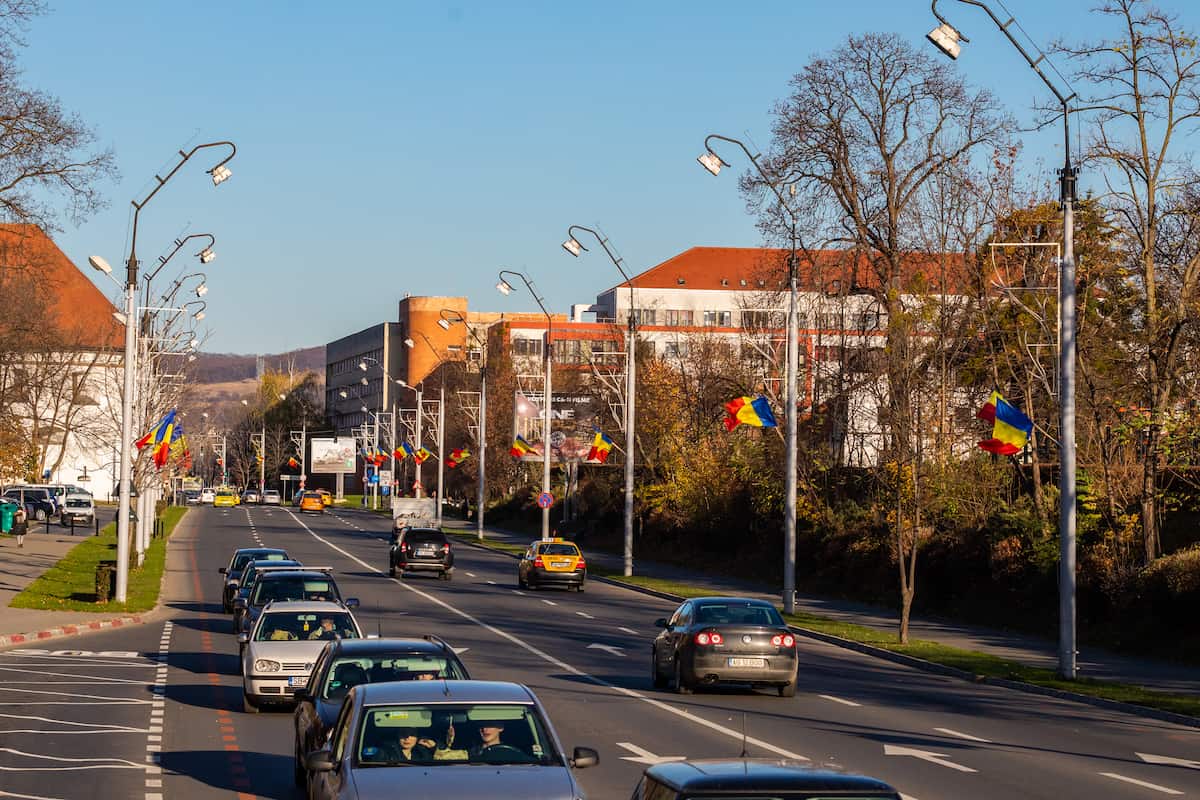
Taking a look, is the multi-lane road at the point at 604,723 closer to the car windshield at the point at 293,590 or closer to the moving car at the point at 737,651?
the moving car at the point at 737,651

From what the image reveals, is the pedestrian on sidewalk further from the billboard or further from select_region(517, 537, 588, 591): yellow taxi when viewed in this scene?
the billboard

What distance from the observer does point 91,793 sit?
13812 millimetres

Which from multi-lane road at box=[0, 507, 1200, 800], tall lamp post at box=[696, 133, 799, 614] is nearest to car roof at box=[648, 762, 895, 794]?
multi-lane road at box=[0, 507, 1200, 800]

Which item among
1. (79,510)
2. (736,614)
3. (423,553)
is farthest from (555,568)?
(79,510)

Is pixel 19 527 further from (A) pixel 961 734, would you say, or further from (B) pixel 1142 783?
(B) pixel 1142 783

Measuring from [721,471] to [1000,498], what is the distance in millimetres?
22126

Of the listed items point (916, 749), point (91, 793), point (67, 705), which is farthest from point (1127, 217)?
point (91, 793)

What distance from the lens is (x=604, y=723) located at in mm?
18984

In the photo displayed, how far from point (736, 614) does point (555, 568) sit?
84.4 feet

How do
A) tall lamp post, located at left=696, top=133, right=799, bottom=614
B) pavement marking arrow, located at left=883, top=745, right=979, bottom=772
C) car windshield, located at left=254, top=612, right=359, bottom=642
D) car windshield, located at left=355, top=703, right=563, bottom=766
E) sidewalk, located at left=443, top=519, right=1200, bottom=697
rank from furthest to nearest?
tall lamp post, located at left=696, top=133, right=799, bottom=614 < sidewalk, located at left=443, top=519, right=1200, bottom=697 < car windshield, located at left=254, top=612, right=359, bottom=642 < pavement marking arrow, located at left=883, top=745, right=979, bottom=772 < car windshield, located at left=355, top=703, right=563, bottom=766

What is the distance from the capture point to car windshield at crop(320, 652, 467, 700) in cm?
1366

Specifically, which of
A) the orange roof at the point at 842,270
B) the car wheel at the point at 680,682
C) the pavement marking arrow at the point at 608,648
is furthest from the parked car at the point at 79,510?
the car wheel at the point at 680,682

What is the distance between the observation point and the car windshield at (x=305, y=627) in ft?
65.7

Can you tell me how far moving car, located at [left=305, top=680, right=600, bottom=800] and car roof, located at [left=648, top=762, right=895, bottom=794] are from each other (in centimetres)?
Answer: 190
